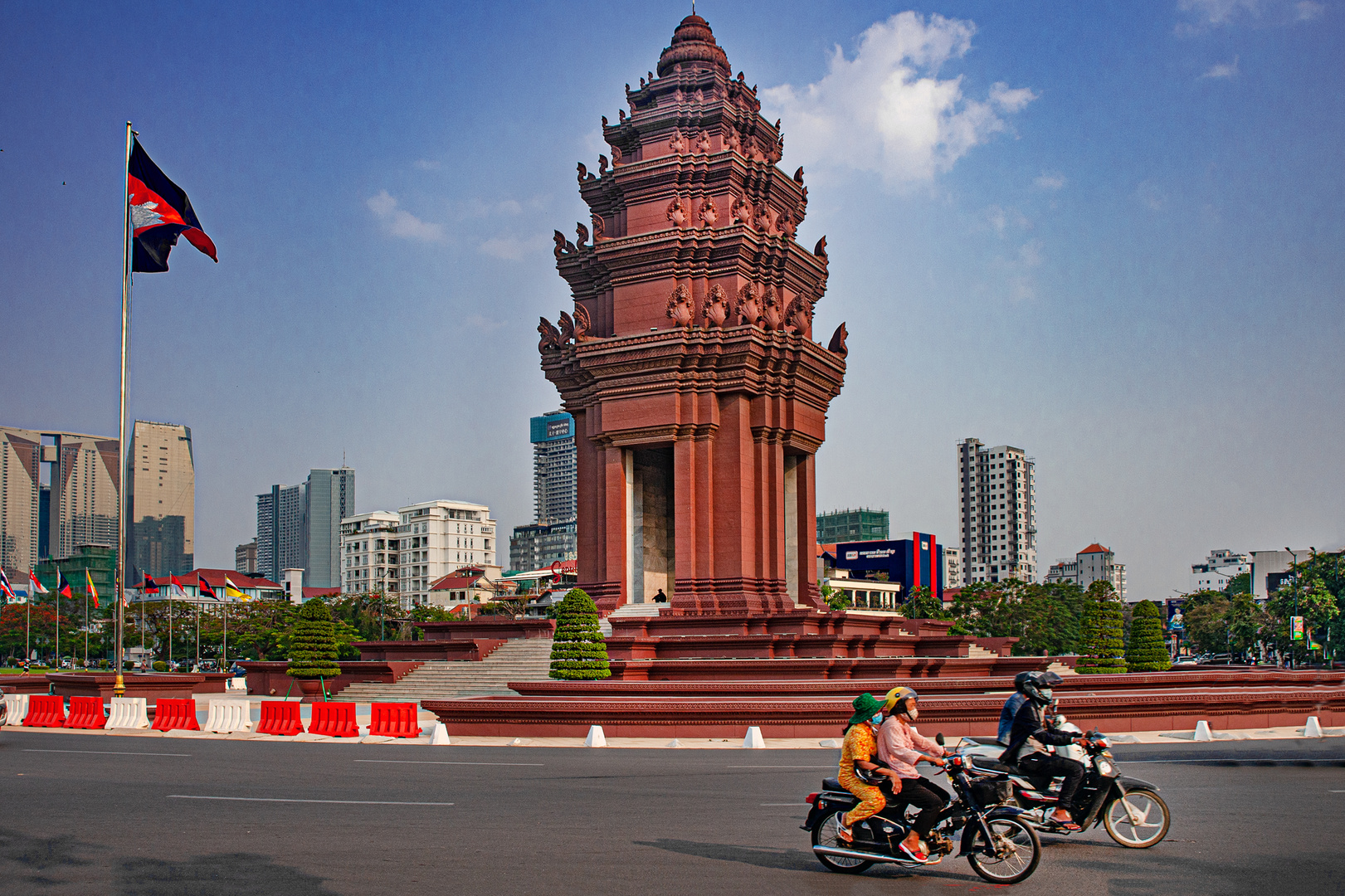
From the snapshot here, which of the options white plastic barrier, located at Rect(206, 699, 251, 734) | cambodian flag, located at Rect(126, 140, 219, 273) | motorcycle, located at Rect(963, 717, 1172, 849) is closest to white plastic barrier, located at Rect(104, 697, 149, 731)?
white plastic barrier, located at Rect(206, 699, 251, 734)

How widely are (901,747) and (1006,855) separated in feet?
4.29

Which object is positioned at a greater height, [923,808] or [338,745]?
[923,808]

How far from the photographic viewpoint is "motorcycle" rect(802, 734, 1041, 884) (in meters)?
10.7

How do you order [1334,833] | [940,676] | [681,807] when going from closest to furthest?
1. [1334,833]
2. [681,807]
3. [940,676]

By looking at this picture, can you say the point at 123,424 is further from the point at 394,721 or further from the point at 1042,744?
the point at 1042,744

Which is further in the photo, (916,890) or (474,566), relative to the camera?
(474,566)

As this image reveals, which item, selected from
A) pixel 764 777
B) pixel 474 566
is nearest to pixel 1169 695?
pixel 764 777

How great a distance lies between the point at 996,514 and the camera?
7092 inches

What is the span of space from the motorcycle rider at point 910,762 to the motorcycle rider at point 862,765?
100 millimetres

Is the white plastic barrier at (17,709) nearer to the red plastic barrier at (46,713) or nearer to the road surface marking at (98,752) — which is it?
the red plastic barrier at (46,713)

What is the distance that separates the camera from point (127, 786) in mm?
17312

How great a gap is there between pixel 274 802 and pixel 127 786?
3.41 m

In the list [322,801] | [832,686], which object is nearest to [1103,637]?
[832,686]

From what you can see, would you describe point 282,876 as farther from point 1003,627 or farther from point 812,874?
point 1003,627
